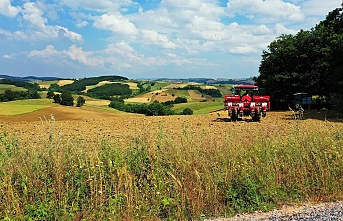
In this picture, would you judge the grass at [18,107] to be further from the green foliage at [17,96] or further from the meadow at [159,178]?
the meadow at [159,178]

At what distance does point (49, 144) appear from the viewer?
241 inches

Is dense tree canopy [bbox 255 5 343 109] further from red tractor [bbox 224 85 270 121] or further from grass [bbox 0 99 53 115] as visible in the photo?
grass [bbox 0 99 53 115]

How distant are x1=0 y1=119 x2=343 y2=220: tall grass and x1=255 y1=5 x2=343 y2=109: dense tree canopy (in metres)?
20.6

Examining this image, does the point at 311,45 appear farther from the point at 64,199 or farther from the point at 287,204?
the point at 64,199

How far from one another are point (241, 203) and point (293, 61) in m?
25.5

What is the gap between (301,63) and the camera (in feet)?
94.9

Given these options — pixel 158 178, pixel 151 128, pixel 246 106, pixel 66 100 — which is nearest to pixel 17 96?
pixel 66 100

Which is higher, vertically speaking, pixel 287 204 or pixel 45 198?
pixel 45 198

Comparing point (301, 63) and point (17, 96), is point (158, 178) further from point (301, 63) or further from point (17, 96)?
point (17, 96)

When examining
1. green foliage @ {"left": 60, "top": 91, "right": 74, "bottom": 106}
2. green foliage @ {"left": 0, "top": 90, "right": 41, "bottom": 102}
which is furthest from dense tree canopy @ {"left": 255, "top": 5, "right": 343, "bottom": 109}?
green foliage @ {"left": 0, "top": 90, "right": 41, "bottom": 102}

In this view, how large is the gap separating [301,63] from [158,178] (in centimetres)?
2598

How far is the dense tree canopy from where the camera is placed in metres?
27.3

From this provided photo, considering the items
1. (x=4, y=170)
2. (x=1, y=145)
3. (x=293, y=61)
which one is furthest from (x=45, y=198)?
(x=293, y=61)

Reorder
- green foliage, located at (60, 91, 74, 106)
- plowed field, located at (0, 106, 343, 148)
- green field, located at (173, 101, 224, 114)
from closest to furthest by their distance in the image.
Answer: plowed field, located at (0, 106, 343, 148), green field, located at (173, 101, 224, 114), green foliage, located at (60, 91, 74, 106)
